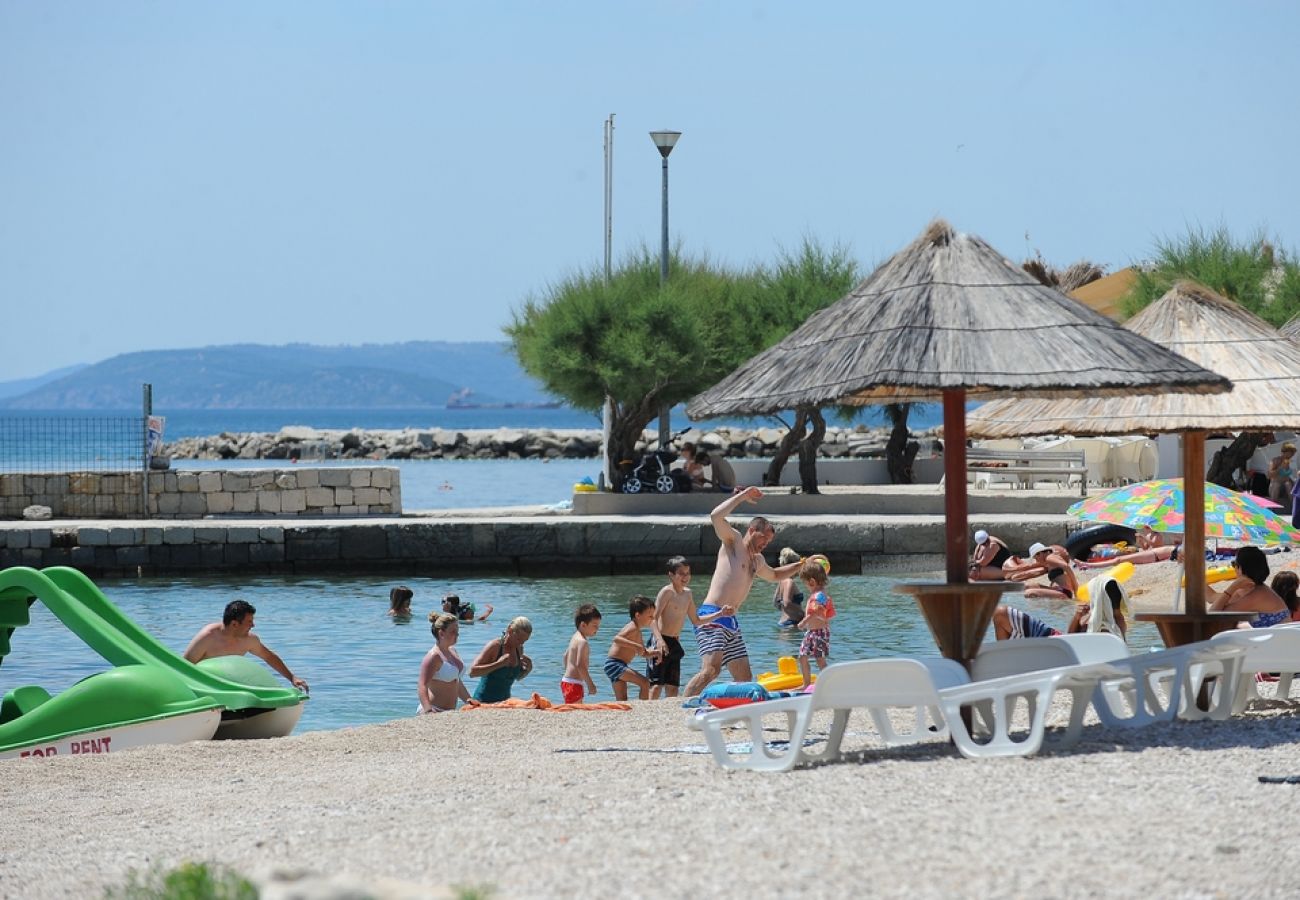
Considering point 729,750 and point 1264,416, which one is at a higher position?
point 1264,416

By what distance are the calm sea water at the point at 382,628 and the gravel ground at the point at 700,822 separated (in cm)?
475

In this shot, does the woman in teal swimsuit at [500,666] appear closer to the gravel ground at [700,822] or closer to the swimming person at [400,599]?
the gravel ground at [700,822]

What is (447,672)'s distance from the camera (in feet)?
38.1

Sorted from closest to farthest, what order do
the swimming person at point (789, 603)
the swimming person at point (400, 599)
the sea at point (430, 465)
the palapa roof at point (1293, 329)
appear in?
1. the palapa roof at point (1293, 329)
2. the swimming person at point (789, 603)
3. the swimming person at point (400, 599)
4. the sea at point (430, 465)

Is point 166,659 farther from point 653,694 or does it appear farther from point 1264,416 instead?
point 1264,416

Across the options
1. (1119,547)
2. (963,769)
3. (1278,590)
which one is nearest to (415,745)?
(963,769)

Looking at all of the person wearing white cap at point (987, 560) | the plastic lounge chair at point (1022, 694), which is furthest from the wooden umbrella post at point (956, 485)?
the person wearing white cap at point (987, 560)

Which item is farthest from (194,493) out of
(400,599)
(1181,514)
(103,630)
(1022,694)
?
(1022,694)

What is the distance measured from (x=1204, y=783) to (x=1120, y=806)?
2.20 feet

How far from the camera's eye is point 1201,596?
9.35m

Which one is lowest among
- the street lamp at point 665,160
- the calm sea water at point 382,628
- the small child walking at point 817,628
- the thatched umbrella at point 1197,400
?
the calm sea water at point 382,628

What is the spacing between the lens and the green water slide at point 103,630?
10297 mm

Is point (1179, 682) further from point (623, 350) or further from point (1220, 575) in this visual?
point (623, 350)

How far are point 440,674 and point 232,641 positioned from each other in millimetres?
1517
